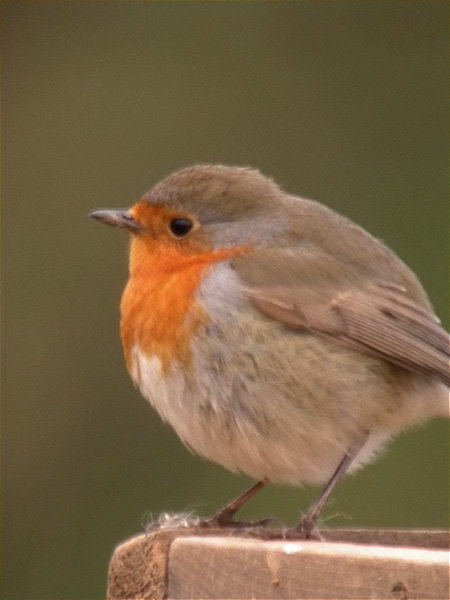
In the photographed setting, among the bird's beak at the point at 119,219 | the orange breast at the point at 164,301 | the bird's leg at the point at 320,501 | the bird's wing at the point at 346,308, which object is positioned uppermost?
the bird's beak at the point at 119,219

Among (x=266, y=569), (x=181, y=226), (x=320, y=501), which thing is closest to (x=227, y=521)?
(x=320, y=501)

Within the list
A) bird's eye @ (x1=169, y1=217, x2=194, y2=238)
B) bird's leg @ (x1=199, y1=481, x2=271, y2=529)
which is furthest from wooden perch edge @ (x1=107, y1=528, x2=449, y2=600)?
bird's eye @ (x1=169, y1=217, x2=194, y2=238)

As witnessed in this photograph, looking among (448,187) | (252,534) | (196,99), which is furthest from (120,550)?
(196,99)

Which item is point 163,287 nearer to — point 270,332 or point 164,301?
point 164,301

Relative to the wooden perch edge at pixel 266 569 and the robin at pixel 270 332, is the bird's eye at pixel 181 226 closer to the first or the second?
the robin at pixel 270 332

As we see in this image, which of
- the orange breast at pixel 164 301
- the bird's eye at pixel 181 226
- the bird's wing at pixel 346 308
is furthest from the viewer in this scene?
the bird's eye at pixel 181 226

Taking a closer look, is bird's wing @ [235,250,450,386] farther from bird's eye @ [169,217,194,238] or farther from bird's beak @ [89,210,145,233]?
bird's beak @ [89,210,145,233]

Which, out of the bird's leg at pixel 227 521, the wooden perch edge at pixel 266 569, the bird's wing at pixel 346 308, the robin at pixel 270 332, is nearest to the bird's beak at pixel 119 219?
the robin at pixel 270 332
